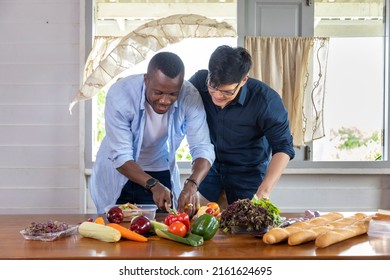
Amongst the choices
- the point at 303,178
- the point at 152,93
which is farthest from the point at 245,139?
the point at 303,178

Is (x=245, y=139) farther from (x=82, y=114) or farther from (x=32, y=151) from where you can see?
(x=32, y=151)

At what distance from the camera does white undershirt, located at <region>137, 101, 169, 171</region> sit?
3695 millimetres

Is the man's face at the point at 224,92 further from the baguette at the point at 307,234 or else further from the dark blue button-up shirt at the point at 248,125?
the baguette at the point at 307,234

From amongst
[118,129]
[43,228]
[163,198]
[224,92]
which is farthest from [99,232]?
[224,92]

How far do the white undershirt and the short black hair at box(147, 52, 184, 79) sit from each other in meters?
0.33

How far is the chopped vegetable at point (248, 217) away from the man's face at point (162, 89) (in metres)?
0.75

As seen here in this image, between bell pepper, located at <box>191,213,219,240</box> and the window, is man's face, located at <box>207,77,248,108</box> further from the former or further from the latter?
the window

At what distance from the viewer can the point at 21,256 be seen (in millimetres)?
2387

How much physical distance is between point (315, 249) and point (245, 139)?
4.42 feet

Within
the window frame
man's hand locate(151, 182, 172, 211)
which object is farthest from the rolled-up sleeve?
the window frame

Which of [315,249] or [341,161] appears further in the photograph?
[341,161]

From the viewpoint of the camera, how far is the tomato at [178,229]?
274 cm

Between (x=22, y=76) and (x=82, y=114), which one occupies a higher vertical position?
(x=22, y=76)

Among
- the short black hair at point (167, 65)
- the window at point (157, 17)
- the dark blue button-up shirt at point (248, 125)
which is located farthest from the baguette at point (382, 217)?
the window at point (157, 17)
